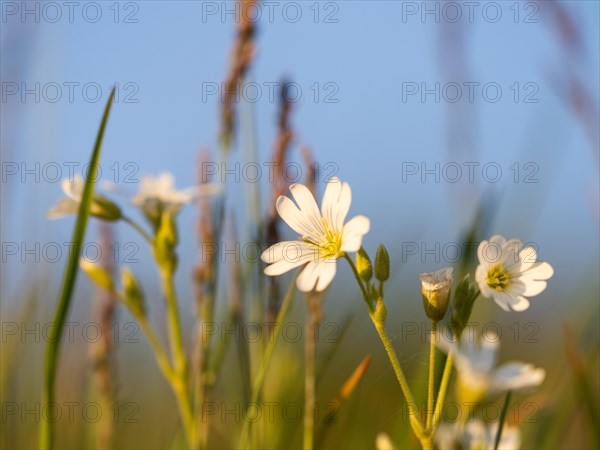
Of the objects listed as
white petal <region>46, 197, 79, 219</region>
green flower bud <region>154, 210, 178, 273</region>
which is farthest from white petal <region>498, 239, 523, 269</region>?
white petal <region>46, 197, 79, 219</region>

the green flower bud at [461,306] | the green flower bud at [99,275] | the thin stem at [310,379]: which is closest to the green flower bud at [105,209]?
the green flower bud at [99,275]

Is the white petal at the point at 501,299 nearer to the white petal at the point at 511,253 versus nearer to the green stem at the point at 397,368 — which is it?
the white petal at the point at 511,253

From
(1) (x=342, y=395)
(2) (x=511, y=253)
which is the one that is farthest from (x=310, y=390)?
(2) (x=511, y=253)

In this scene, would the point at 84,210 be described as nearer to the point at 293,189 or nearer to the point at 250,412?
the point at 293,189

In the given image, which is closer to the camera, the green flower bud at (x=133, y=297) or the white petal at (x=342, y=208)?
the white petal at (x=342, y=208)

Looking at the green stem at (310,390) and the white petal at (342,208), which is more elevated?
the white petal at (342,208)
